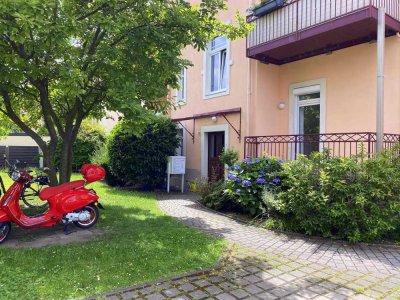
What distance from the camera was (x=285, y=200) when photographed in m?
6.19

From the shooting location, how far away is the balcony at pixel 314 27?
6.95m

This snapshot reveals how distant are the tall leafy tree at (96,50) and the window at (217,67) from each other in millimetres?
3895

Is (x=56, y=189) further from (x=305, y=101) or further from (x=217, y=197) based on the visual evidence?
(x=305, y=101)

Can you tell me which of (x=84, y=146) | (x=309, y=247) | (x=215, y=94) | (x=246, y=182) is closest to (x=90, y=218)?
(x=246, y=182)

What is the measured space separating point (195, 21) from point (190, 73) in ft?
21.3

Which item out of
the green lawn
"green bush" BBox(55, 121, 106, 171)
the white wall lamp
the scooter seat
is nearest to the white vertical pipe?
the white wall lamp

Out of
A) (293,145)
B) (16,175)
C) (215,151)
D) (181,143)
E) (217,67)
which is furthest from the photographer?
(181,143)

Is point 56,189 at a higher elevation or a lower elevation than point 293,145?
lower

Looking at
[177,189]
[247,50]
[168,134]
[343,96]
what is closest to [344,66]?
[343,96]

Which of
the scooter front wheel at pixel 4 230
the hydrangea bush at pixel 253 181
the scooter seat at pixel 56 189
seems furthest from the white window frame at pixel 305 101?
the scooter front wheel at pixel 4 230

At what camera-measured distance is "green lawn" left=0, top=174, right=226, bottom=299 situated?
368 cm

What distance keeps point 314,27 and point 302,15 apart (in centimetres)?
55

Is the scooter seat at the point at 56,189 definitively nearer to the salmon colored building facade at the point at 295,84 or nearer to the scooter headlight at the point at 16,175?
the scooter headlight at the point at 16,175

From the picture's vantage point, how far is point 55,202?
5559 mm
